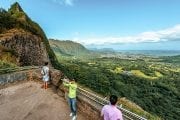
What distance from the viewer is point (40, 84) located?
17531 millimetres

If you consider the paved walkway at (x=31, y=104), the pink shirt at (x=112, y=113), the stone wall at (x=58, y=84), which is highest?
the pink shirt at (x=112, y=113)

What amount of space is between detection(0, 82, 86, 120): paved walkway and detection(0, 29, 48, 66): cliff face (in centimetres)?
1524

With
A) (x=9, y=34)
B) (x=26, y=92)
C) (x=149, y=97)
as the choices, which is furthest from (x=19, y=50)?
(x=149, y=97)

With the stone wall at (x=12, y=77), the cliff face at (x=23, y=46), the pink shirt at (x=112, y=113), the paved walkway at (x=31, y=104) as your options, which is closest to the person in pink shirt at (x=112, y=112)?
the pink shirt at (x=112, y=113)

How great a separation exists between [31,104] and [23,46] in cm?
2318

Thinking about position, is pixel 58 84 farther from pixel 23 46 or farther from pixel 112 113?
pixel 23 46

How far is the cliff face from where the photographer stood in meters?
31.9

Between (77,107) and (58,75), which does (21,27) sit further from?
(77,107)

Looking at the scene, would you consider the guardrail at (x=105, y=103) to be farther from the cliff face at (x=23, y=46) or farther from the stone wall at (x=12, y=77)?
the cliff face at (x=23, y=46)

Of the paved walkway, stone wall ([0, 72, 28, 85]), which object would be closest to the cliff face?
stone wall ([0, 72, 28, 85])

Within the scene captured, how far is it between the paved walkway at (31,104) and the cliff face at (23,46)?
15240mm

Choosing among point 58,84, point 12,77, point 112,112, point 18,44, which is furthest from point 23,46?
point 112,112

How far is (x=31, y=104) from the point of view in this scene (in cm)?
1335

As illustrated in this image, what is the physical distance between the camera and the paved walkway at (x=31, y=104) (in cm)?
1170
